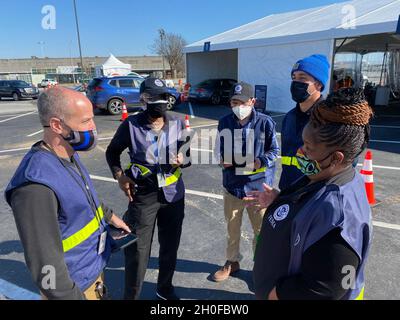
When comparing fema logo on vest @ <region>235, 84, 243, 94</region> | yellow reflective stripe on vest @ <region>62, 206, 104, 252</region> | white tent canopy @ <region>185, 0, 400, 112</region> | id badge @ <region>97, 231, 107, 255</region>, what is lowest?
id badge @ <region>97, 231, 107, 255</region>

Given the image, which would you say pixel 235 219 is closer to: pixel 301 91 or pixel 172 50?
pixel 301 91

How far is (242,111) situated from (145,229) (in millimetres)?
1366

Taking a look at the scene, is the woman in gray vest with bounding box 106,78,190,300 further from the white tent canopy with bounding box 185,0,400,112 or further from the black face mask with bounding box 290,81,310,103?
the white tent canopy with bounding box 185,0,400,112

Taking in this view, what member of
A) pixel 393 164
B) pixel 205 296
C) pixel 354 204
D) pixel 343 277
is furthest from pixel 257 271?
pixel 393 164

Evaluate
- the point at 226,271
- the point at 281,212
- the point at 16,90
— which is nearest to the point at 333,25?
the point at 226,271

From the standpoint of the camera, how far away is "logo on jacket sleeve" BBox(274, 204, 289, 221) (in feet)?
4.49

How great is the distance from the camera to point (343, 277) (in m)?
1.14

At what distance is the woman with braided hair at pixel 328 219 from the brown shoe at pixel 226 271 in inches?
70.8

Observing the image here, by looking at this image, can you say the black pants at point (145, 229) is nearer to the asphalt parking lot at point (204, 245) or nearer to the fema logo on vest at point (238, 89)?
the asphalt parking lot at point (204, 245)

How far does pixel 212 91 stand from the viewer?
57.8 ft

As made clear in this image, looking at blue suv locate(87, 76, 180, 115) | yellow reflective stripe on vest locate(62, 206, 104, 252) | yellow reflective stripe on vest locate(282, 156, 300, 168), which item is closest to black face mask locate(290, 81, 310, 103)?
yellow reflective stripe on vest locate(282, 156, 300, 168)

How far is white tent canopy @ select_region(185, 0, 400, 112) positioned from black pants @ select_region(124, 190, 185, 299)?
10.4 meters

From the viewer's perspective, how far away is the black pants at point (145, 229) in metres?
2.57
